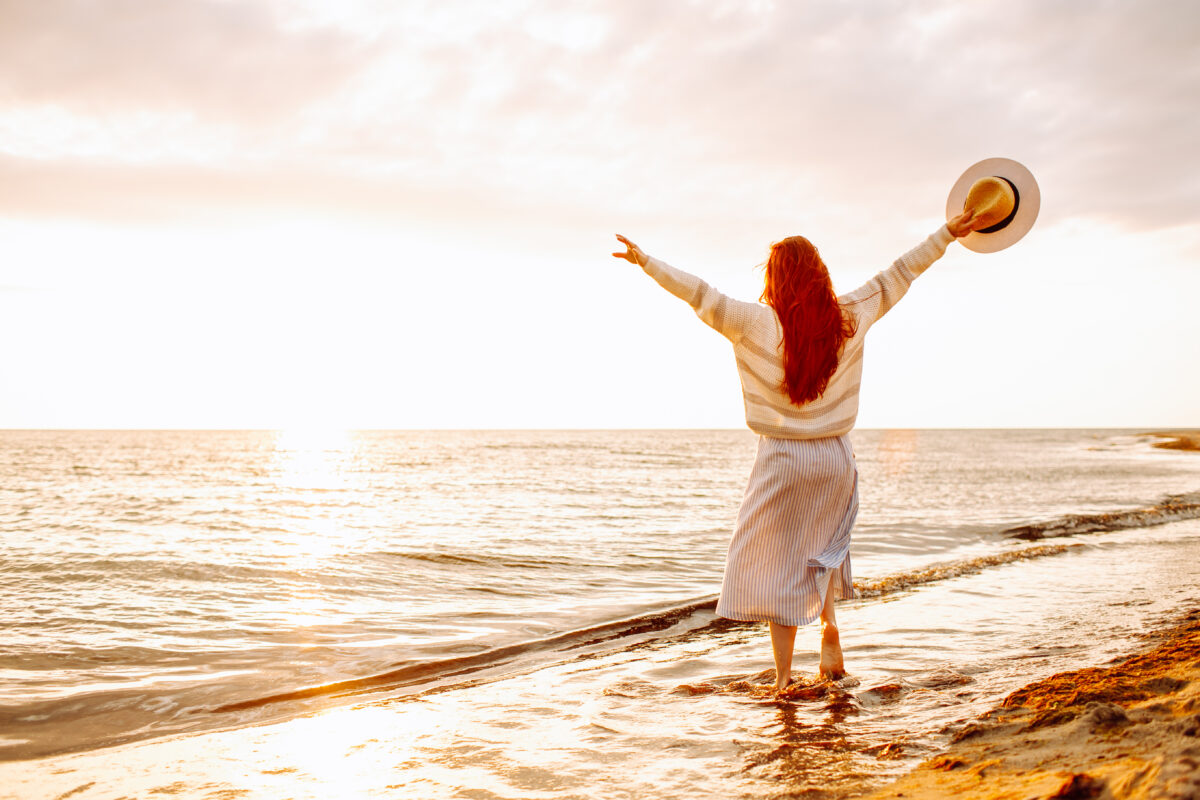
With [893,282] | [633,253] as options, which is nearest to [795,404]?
[893,282]

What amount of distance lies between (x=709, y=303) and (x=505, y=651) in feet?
10.6

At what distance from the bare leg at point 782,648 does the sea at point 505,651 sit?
5.7 inches

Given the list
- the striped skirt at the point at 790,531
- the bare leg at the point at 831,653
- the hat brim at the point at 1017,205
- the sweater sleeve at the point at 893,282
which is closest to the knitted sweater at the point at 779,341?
the sweater sleeve at the point at 893,282

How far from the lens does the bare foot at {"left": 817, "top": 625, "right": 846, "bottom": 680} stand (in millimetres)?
4098

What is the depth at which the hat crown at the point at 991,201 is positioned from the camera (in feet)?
12.5

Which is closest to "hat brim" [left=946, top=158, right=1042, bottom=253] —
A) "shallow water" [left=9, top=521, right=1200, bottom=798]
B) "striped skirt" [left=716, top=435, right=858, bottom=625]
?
"striped skirt" [left=716, top=435, right=858, bottom=625]

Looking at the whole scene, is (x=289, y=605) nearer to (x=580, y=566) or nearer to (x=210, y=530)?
(x=580, y=566)

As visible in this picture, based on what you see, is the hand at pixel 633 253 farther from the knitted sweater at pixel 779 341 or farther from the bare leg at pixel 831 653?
the bare leg at pixel 831 653

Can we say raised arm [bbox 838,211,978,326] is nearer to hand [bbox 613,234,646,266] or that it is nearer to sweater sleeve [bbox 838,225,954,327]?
sweater sleeve [bbox 838,225,954,327]

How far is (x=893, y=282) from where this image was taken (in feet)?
12.4

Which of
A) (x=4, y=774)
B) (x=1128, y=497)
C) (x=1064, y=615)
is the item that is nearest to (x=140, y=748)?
(x=4, y=774)

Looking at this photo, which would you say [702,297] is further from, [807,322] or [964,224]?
[964,224]

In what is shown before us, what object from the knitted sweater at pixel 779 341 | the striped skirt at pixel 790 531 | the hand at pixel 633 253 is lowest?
the striped skirt at pixel 790 531

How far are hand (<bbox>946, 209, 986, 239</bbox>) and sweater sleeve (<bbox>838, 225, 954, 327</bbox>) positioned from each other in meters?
0.03
